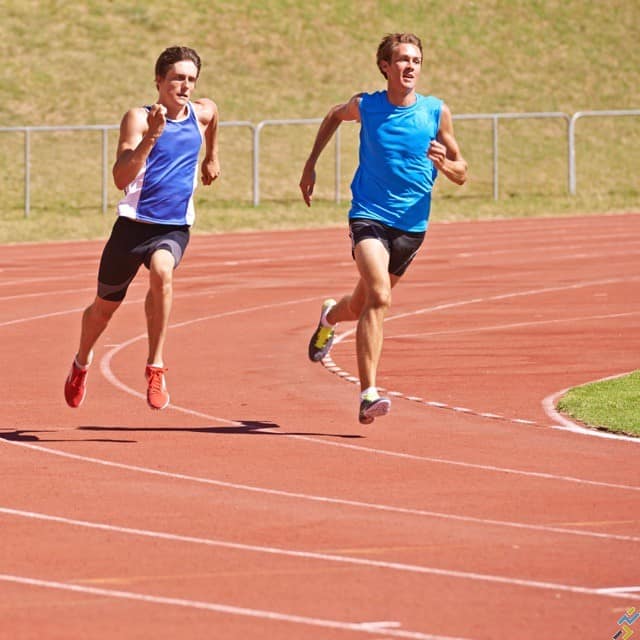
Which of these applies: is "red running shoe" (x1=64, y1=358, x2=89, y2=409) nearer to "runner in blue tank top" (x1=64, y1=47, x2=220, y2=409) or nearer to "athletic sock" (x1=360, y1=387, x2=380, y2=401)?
"runner in blue tank top" (x1=64, y1=47, x2=220, y2=409)

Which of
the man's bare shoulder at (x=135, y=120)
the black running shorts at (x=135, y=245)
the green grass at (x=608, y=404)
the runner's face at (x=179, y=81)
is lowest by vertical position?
the green grass at (x=608, y=404)

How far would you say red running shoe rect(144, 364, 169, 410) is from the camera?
1147 cm

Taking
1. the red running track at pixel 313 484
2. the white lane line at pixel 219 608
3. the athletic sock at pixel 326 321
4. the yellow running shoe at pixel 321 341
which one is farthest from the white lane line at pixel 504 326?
the white lane line at pixel 219 608

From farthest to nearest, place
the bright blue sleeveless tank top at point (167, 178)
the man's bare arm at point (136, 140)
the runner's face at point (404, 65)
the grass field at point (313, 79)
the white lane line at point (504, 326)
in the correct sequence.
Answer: the grass field at point (313, 79) < the white lane line at point (504, 326) < the bright blue sleeveless tank top at point (167, 178) < the runner's face at point (404, 65) < the man's bare arm at point (136, 140)

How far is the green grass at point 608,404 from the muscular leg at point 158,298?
2.60m

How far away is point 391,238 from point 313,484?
93.7 inches

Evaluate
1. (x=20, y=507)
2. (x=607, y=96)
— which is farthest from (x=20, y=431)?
(x=607, y=96)

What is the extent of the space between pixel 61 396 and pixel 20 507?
4342 millimetres

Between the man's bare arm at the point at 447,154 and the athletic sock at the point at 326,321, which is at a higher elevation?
the man's bare arm at the point at 447,154

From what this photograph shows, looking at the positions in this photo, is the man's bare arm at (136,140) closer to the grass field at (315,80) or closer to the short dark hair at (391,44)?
the short dark hair at (391,44)

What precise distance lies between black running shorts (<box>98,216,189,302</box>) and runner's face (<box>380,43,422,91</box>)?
1.53 m

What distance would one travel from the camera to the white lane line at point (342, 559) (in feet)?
23.5

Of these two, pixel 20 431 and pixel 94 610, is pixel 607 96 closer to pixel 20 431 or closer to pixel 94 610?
pixel 20 431

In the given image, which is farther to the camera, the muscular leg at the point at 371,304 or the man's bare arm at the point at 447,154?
the muscular leg at the point at 371,304
